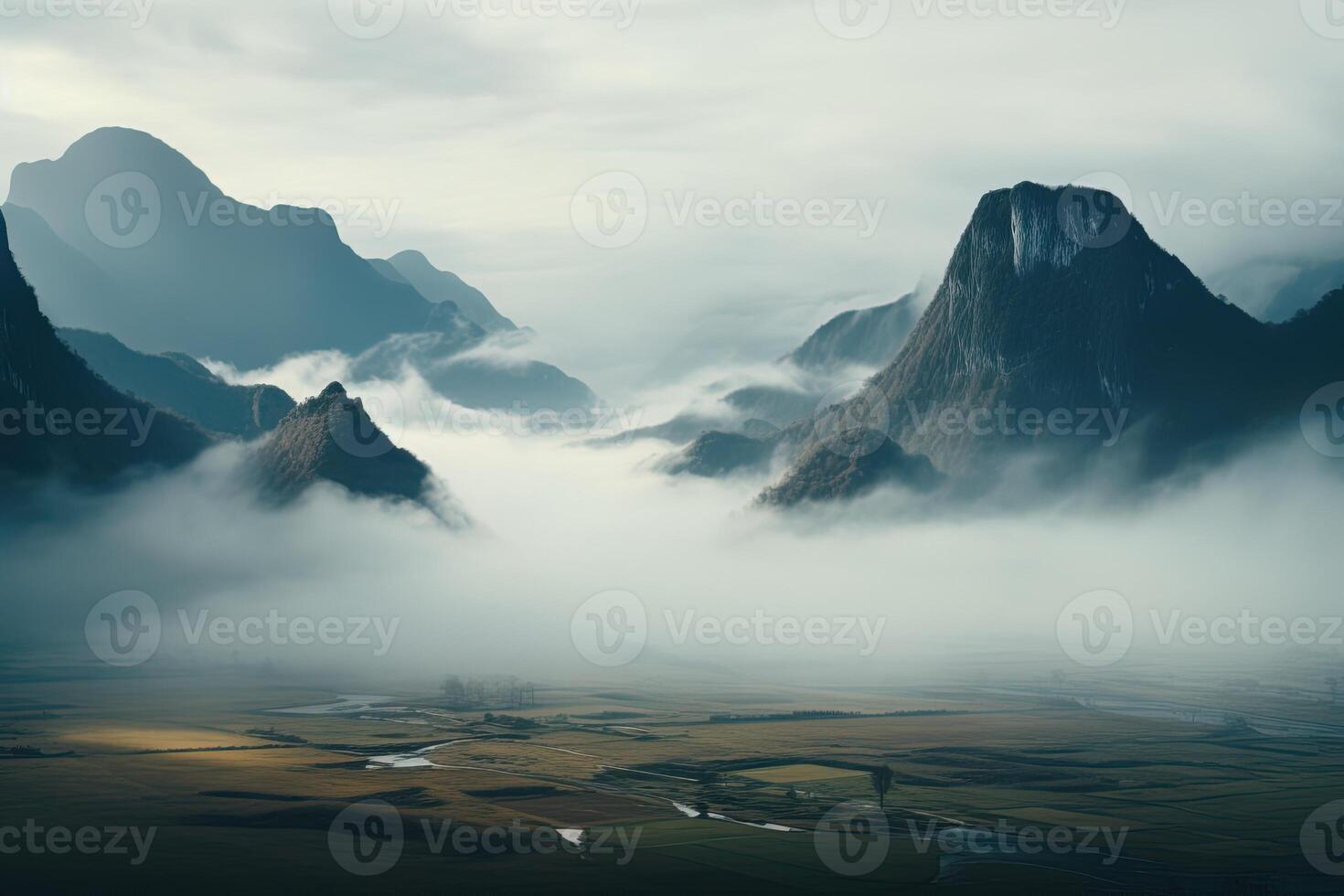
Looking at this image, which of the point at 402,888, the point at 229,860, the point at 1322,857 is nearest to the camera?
the point at 402,888

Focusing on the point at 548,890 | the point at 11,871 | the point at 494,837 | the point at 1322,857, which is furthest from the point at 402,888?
the point at 1322,857

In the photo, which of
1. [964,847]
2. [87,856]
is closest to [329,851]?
[87,856]

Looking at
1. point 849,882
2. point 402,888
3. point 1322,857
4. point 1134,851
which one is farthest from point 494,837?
point 1322,857

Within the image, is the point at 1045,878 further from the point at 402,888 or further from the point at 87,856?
the point at 87,856

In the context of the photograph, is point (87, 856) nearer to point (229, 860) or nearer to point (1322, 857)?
point (229, 860)

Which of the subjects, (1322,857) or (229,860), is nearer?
(229,860)

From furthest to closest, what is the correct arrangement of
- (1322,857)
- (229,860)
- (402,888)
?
(1322,857) → (229,860) → (402,888)

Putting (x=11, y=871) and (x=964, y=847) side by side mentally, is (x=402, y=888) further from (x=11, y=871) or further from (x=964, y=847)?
(x=964, y=847)

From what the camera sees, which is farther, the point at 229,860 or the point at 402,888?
the point at 229,860
